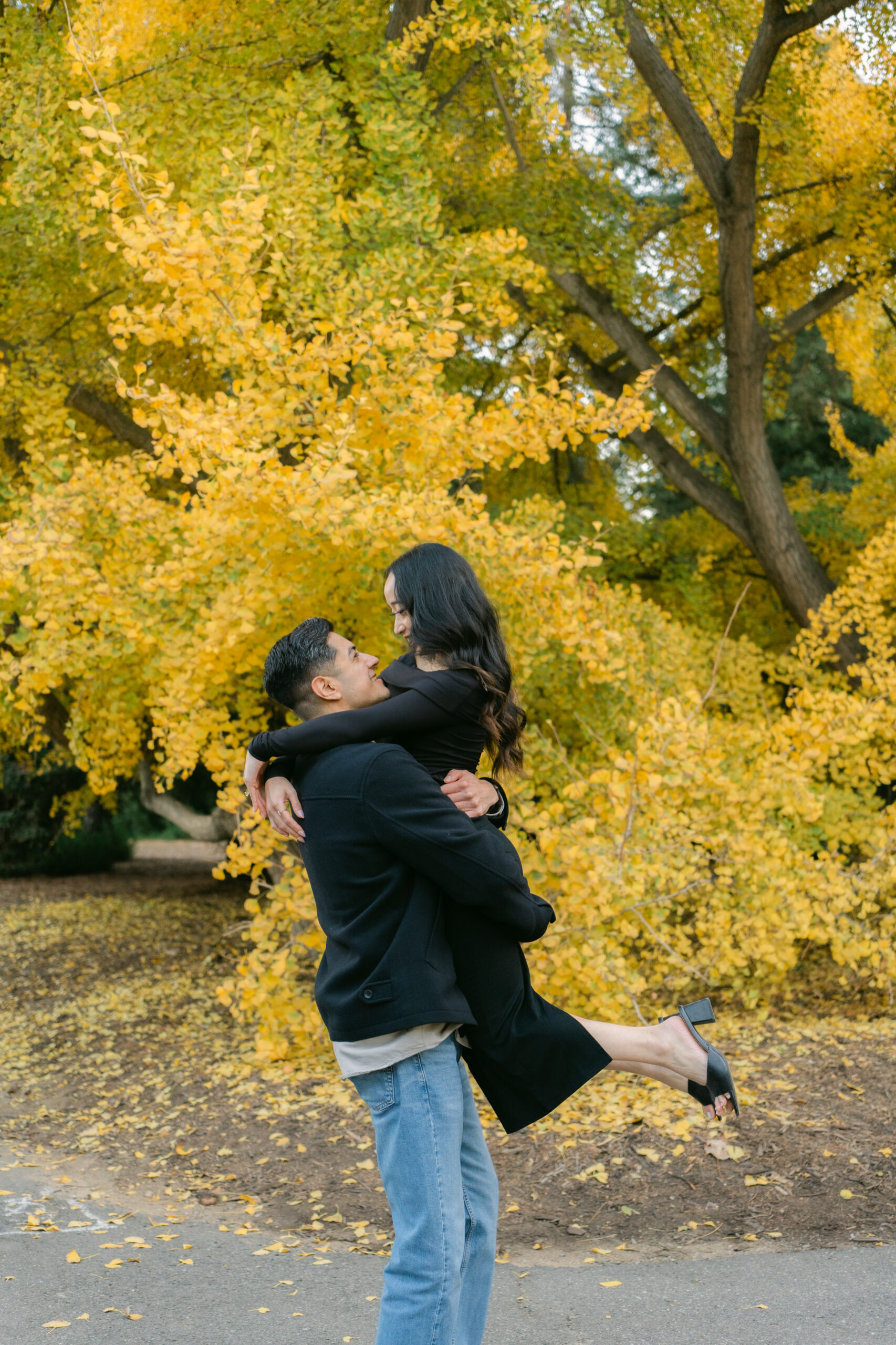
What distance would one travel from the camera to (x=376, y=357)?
4230 mm

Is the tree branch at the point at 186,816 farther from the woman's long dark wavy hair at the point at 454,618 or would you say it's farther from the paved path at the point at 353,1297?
the woman's long dark wavy hair at the point at 454,618

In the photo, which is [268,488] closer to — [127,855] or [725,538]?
[725,538]

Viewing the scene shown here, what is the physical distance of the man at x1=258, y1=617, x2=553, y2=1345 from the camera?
187cm

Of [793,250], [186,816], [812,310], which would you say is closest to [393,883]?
[812,310]

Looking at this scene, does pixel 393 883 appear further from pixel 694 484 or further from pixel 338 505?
pixel 694 484

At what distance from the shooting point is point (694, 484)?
8.25m

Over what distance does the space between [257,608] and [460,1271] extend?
265 cm

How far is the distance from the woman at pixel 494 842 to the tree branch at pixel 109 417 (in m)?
5.54

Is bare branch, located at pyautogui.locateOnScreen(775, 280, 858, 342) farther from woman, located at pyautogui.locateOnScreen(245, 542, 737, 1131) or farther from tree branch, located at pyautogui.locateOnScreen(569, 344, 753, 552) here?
woman, located at pyautogui.locateOnScreen(245, 542, 737, 1131)

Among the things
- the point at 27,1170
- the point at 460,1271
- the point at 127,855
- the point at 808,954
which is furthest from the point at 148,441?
the point at 127,855

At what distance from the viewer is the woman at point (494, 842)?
1980 millimetres

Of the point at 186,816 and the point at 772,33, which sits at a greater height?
the point at 772,33

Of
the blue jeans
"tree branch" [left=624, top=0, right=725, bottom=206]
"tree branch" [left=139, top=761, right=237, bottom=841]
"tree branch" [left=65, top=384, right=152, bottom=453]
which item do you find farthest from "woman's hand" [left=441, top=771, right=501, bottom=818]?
"tree branch" [left=139, top=761, right=237, bottom=841]

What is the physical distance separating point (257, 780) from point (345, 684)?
277 mm
